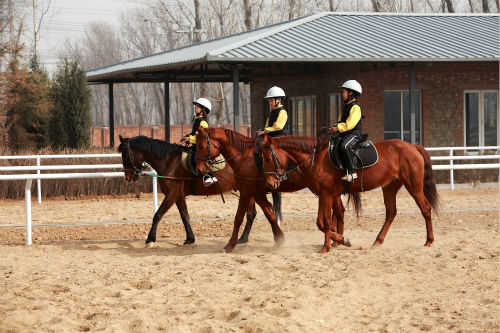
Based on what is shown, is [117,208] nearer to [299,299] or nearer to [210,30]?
[299,299]

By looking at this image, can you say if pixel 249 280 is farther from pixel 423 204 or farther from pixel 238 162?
pixel 423 204

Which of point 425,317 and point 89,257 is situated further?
point 89,257

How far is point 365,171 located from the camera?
1095 cm

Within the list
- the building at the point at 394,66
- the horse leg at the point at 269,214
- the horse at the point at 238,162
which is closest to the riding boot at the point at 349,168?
the horse at the point at 238,162

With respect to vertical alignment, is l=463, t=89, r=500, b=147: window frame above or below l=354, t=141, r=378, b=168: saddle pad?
above

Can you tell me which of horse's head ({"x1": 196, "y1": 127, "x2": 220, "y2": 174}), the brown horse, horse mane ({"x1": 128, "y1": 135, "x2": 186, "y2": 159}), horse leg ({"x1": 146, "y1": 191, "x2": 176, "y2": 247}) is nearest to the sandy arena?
horse leg ({"x1": 146, "y1": 191, "x2": 176, "y2": 247})

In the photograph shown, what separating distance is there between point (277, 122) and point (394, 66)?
13.5 metres

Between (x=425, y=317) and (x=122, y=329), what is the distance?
2641mm

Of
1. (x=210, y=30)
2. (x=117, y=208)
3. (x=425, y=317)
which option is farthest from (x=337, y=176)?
(x=210, y=30)

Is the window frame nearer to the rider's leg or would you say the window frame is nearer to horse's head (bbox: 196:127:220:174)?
the rider's leg

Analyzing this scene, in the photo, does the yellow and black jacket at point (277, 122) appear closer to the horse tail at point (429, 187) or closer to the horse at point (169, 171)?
the horse at point (169, 171)

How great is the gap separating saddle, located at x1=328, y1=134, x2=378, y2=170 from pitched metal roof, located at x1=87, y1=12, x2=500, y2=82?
10.8 meters

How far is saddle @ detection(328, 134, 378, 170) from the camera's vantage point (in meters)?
10.7

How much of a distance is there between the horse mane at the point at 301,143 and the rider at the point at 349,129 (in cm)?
29
